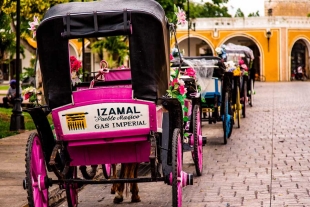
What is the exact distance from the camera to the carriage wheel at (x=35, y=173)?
7352mm

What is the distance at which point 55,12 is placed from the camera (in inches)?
311

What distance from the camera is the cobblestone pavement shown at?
9039mm

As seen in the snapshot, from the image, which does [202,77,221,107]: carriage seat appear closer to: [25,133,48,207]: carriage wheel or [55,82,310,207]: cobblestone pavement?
[55,82,310,207]: cobblestone pavement

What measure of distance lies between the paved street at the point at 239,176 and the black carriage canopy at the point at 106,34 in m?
1.61

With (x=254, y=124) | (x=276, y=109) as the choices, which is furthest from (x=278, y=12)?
(x=254, y=124)

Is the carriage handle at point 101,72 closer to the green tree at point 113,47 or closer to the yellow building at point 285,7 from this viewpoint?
the green tree at point 113,47

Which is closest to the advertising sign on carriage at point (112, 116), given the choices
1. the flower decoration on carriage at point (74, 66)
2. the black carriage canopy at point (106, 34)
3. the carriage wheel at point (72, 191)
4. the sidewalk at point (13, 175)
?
the black carriage canopy at point (106, 34)

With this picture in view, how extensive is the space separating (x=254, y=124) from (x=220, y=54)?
9.22 feet

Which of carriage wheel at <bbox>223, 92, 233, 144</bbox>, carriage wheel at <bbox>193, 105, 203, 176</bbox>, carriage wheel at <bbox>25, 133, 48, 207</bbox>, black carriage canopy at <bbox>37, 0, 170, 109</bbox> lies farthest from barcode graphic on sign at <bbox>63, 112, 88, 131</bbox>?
carriage wheel at <bbox>223, 92, 233, 144</bbox>

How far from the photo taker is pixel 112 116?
302 inches

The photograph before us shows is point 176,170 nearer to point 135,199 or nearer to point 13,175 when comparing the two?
point 135,199

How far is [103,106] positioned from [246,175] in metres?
3.73

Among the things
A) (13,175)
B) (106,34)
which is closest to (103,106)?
(106,34)

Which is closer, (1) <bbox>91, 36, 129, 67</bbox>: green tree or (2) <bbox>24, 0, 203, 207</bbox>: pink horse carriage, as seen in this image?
(2) <bbox>24, 0, 203, 207</bbox>: pink horse carriage
